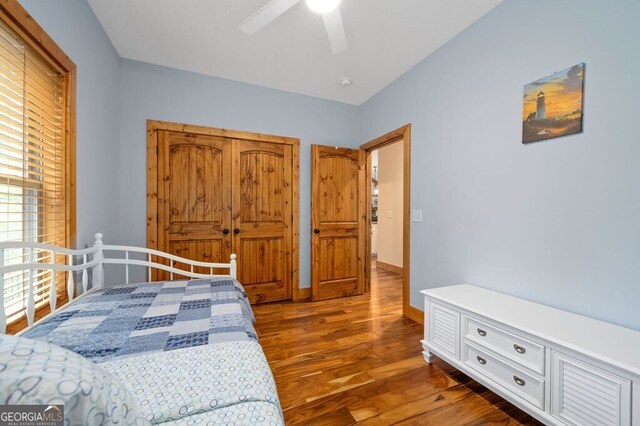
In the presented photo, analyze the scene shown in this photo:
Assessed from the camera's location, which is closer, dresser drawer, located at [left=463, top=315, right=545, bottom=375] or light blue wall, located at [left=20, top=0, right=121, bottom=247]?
Result: dresser drawer, located at [left=463, top=315, right=545, bottom=375]

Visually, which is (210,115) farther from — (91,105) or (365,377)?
(365,377)

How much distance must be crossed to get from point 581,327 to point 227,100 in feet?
11.6

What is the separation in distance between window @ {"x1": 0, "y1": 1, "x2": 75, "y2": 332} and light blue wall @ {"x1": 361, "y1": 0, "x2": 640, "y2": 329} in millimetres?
2817

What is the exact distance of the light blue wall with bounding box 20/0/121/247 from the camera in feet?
5.22

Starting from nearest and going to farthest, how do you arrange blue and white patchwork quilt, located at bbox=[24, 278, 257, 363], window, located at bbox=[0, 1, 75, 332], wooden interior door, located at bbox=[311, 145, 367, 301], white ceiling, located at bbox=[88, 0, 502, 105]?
blue and white patchwork quilt, located at bbox=[24, 278, 257, 363] < window, located at bbox=[0, 1, 75, 332] < white ceiling, located at bbox=[88, 0, 502, 105] < wooden interior door, located at bbox=[311, 145, 367, 301]

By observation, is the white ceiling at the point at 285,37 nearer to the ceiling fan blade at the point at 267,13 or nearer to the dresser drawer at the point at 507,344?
the ceiling fan blade at the point at 267,13

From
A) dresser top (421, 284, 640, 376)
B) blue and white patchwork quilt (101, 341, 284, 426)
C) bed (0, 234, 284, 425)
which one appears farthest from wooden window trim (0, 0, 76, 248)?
dresser top (421, 284, 640, 376)

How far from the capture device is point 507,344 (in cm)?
148

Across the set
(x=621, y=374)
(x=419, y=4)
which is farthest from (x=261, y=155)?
(x=621, y=374)

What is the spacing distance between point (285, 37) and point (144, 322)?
241 cm

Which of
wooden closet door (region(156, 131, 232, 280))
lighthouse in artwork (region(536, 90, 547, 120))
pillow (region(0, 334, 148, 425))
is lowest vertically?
pillow (region(0, 334, 148, 425))

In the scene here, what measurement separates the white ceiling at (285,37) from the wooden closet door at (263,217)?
0.88m

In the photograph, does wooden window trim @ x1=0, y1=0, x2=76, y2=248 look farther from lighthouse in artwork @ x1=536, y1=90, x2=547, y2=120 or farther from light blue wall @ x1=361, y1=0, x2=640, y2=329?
lighthouse in artwork @ x1=536, y1=90, x2=547, y2=120

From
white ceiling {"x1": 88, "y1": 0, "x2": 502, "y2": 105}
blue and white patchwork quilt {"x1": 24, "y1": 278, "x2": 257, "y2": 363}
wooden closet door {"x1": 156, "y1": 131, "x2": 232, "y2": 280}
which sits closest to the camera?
blue and white patchwork quilt {"x1": 24, "y1": 278, "x2": 257, "y2": 363}
